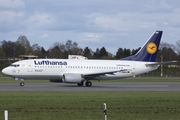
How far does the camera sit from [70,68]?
163 feet

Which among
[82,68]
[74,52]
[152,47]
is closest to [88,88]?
[82,68]

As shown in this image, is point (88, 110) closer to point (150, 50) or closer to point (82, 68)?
point (82, 68)

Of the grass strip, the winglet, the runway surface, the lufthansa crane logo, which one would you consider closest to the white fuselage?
the winglet

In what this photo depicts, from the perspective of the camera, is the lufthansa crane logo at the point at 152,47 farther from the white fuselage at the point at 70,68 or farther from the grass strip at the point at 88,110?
the grass strip at the point at 88,110

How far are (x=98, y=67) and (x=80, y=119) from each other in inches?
1309

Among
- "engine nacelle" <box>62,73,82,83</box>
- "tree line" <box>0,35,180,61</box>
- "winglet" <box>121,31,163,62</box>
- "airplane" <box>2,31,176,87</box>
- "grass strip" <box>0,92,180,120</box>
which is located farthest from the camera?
"tree line" <box>0,35,180,61</box>

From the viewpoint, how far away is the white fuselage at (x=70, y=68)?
47.5 m

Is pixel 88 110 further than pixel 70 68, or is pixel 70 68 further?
pixel 70 68

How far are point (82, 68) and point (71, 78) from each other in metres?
3.42

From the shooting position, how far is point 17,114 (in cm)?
1994

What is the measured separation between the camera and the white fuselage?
1871 inches

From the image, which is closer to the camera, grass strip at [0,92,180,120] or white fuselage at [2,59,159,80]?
grass strip at [0,92,180,120]

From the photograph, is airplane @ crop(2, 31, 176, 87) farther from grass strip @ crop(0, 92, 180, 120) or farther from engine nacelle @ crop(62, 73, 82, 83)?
grass strip @ crop(0, 92, 180, 120)

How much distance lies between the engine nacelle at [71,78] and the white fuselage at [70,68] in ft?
3.63
